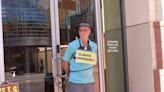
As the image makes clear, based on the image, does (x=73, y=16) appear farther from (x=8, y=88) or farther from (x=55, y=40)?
(x=8, y=88)

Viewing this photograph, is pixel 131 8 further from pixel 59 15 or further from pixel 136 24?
pixel 59 15

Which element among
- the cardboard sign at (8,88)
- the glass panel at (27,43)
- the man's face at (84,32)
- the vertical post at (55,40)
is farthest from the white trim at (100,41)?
the cardboard sign at (8,88)

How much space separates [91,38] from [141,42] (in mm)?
862

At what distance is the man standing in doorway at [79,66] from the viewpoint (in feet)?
20.0

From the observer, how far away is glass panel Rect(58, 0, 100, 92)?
6203mm

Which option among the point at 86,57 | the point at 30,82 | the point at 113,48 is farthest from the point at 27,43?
the point at 113,48

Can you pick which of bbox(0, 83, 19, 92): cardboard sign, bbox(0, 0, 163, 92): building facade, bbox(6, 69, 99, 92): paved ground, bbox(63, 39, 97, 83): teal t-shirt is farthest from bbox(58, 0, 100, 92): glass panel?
bbox(0, 83, 19, 92): cardboard sign

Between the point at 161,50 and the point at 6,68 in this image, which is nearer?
the point at 6,68

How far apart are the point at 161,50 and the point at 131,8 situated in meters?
0.92

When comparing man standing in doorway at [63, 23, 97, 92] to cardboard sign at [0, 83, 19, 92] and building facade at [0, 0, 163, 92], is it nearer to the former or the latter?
building facade at [0, 0, 163, 92]

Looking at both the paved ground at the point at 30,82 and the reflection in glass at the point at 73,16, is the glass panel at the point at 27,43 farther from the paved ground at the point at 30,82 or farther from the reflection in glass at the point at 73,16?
the reflection in glass at the point at 73,16

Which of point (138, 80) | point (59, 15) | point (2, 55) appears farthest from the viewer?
point (138, 80)

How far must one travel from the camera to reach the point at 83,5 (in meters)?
6.46

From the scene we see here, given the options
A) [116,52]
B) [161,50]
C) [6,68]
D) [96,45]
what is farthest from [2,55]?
[161,50]
